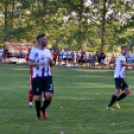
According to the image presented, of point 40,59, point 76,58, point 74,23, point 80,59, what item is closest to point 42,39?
point 40,59

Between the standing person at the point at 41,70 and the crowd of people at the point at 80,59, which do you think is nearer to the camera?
the standing person at the point at 41,70

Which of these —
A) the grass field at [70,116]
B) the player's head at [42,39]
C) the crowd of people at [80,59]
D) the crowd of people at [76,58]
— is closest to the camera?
the grass field at [70,116]

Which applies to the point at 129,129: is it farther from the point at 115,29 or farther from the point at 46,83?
the point at 115,29

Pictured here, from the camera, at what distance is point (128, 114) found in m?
9.70

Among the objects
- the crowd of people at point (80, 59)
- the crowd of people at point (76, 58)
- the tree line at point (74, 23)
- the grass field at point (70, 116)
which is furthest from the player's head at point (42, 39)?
the tree line at point (74, 23)

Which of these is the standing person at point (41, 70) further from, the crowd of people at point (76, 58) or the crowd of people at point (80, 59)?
the crowd of people at point (76, 58)

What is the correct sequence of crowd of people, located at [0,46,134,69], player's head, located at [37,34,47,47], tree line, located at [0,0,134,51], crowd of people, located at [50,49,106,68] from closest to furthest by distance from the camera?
1. player's head, located at [37,34,47,47]
2. crowd of people, located at [0,46,134,69]
3. crowd of people, located at [50,49,106,68]
4. tree line, located at [0,0,134,51]

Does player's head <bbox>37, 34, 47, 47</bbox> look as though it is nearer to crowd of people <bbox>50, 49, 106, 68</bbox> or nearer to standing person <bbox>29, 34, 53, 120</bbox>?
standing person <bbox>29, 34, 53, 120</bbox>

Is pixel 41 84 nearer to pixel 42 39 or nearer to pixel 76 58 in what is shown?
pixel 42 39

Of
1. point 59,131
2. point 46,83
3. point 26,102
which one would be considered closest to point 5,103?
point 26,102

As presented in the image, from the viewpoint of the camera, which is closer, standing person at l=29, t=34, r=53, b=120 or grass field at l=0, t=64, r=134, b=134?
grass field at l=0, t=64, r=134, b=134

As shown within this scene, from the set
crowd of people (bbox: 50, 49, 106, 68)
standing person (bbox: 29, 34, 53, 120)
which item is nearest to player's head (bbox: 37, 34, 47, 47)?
standing person (bbox: 29, 34, 53, 120)

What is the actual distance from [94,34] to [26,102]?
3241cm

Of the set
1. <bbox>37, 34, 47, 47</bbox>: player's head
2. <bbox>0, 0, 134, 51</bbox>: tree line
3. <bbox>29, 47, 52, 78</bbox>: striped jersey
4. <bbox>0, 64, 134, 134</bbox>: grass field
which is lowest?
<bbox>0, 64, 134, 134</bbox>: grass field
